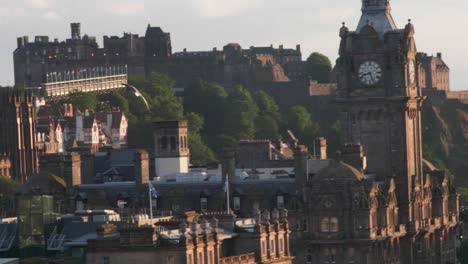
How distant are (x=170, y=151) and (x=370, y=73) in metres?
15.1

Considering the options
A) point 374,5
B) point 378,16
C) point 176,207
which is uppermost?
point 374,5

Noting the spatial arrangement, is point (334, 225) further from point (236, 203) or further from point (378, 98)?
point (378, 98)

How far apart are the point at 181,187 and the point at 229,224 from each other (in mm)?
38372

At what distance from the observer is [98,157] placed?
194125 mm

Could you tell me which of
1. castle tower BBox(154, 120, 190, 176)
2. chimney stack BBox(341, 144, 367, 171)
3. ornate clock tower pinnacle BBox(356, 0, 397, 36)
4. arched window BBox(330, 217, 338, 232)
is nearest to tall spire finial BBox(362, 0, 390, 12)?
ornate clock tower pinnacle BBox(356, 0, 397, 36)

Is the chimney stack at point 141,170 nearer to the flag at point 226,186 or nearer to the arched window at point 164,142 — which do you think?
the flag at point 226,186

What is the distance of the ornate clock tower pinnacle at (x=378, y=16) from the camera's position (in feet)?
598

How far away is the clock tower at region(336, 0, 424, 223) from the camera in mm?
180000

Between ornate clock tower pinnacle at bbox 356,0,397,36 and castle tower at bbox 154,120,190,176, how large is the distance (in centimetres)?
1426

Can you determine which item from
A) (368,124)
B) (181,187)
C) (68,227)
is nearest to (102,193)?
(181,187)

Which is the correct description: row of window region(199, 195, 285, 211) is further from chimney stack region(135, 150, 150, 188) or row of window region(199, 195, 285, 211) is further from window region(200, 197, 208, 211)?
chimney stack region(135, 150, 150, 188)

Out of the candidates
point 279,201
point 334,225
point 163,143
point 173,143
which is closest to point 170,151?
point 173,143

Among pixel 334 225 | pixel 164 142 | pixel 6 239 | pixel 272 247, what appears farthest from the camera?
pixel 164 142

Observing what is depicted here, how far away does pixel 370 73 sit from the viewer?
7116 inches
